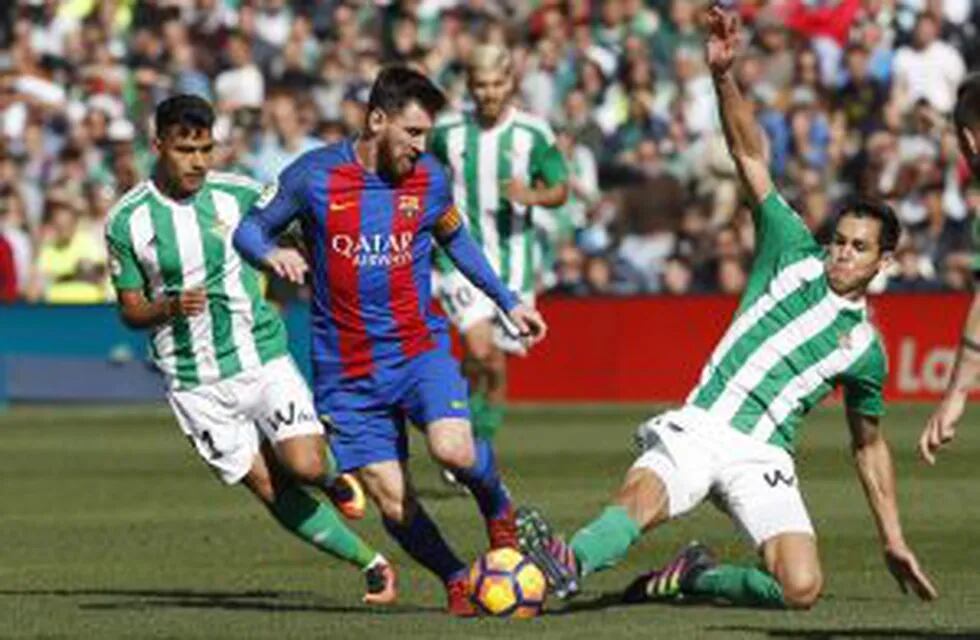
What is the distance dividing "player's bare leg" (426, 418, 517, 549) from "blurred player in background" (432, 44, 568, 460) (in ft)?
19.6

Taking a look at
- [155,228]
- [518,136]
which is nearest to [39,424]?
[518,136]

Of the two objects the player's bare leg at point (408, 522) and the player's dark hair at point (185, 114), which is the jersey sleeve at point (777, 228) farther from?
the player's dark hair at point (185, 114)

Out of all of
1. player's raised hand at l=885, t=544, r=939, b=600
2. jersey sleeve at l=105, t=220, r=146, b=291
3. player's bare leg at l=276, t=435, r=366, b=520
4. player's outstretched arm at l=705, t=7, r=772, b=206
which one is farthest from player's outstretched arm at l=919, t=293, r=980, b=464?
jersey sleeve at l=105, t=220, r=146, b=291

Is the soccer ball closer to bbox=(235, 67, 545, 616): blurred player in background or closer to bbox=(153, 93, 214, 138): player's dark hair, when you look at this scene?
bbox=(235, 67, 545, 616): blurred player in background

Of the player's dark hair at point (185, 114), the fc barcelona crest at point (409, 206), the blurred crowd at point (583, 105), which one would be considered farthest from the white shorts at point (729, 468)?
the blurred crowd at point (583, 105)

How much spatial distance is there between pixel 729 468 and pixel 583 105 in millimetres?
14748

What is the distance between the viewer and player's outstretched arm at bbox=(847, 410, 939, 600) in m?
12.1

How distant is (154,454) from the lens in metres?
20.6

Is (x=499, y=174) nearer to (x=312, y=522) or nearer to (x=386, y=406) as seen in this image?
(x=312, y=522)

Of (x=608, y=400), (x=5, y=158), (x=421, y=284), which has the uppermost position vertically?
(x=421, y=284)

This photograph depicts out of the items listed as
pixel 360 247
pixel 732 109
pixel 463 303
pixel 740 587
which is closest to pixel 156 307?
pixel 360 247

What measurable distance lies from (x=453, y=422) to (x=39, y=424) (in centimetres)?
1143

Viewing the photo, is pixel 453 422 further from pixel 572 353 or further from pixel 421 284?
pixel 572 353

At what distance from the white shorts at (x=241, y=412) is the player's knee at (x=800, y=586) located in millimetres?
2187
